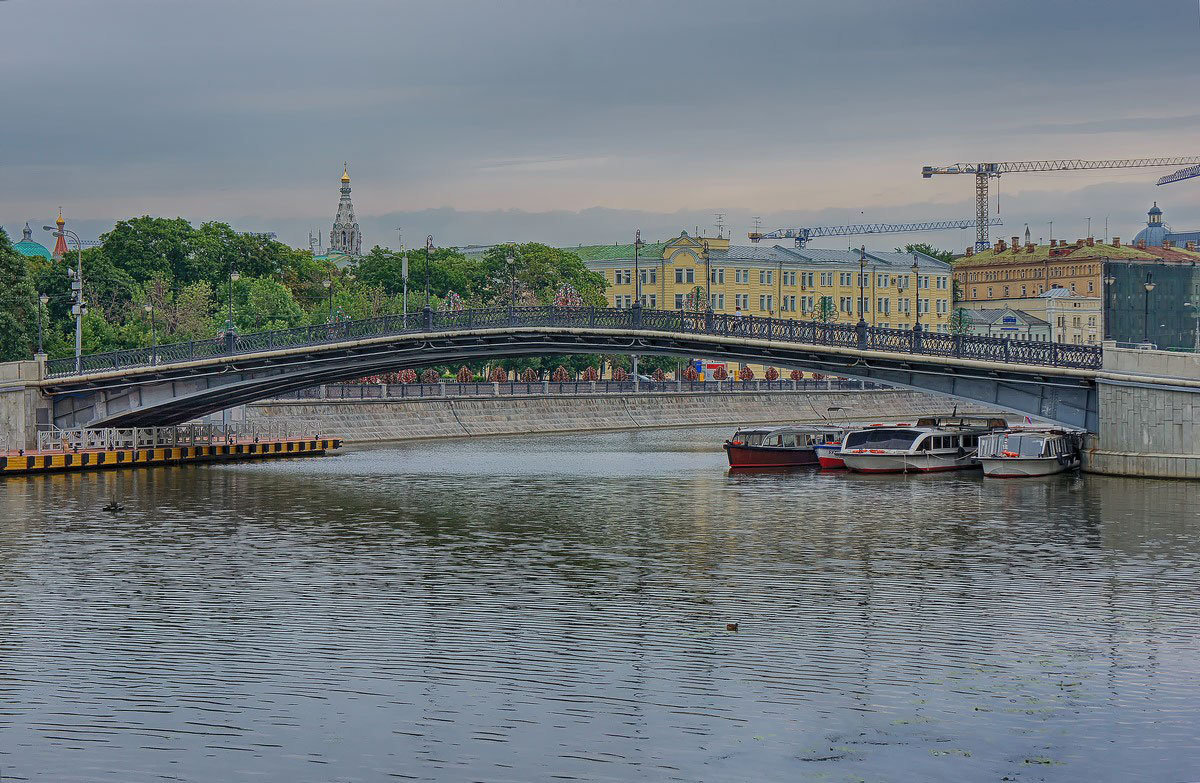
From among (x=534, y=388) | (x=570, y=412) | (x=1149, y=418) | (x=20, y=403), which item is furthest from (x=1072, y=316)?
(x=20, y=403)

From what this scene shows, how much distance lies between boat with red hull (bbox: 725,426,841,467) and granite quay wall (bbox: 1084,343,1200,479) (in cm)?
1503

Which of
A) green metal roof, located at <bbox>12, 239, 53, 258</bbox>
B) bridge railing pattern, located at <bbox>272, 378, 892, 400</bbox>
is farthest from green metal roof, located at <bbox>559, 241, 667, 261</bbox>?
green metal roof, located at <bbox>12, 239, 53, 258</bbox>

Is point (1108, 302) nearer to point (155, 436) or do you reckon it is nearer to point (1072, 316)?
point (155, 436)

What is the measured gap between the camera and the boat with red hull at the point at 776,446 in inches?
2832

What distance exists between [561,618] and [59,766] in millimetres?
11630

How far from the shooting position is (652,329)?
227 ft

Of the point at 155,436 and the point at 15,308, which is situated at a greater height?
the point at 15,308

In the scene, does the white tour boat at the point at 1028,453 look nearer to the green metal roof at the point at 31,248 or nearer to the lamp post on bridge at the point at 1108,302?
the lamp post on bridge at the point at 1108,302

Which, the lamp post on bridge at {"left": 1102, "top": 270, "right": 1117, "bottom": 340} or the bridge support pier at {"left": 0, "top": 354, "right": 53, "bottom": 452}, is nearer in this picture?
the bridge support pier at {"left": 0, "top": 354, "right": 53, "bottom": 452}

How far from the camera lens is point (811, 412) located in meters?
130

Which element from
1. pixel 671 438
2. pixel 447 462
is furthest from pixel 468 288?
pixel 447 462

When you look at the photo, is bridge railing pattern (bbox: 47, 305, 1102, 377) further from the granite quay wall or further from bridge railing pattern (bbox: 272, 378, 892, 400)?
bridge railing pattern (bbox: 272, 378, 892, 400)

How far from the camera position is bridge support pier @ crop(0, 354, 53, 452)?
71.3 meters

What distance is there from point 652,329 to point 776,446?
873cm
